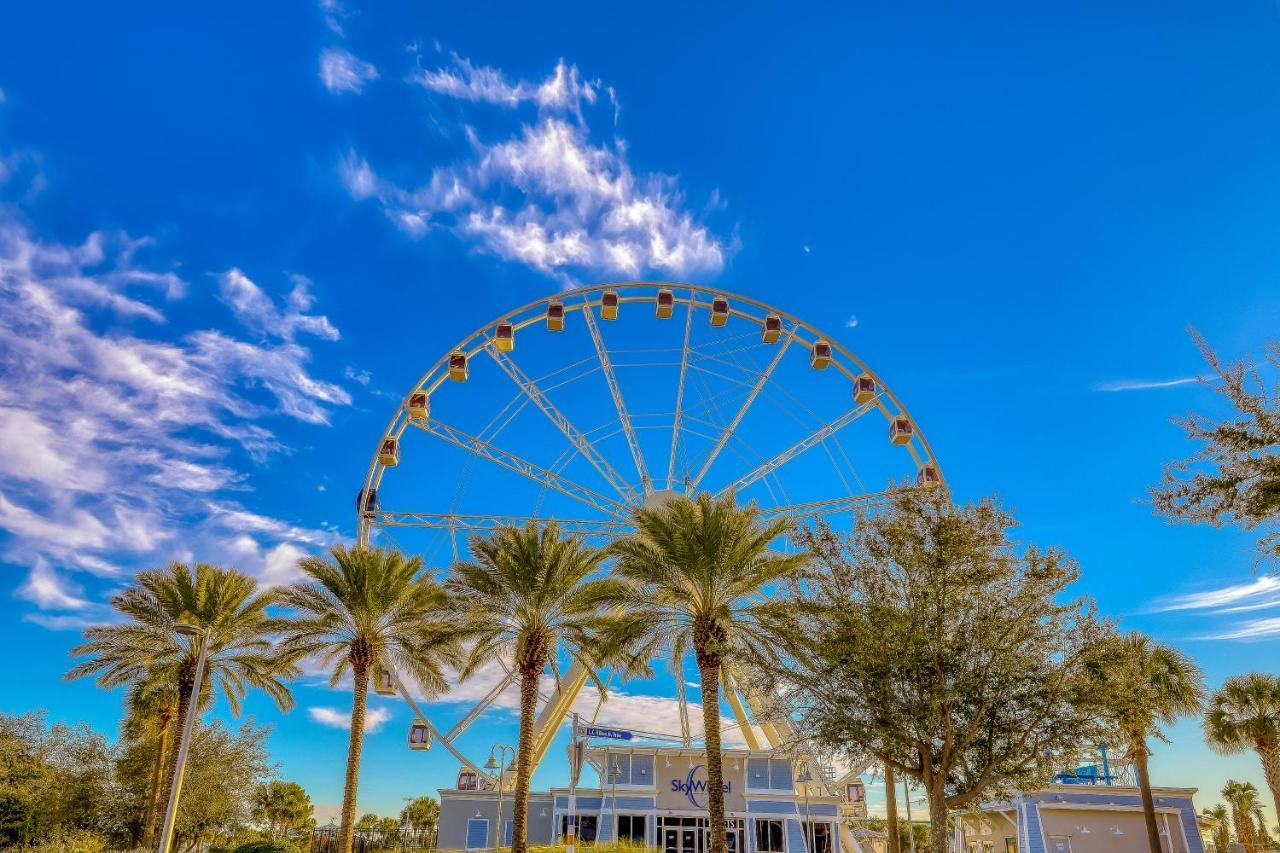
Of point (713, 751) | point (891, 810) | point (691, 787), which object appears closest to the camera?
point (713, 751)

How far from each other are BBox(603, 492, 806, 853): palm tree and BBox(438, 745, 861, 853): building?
14825 millimetres

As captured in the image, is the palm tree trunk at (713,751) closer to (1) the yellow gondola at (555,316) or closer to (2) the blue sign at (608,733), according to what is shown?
(2) the blue sign at (608,733)

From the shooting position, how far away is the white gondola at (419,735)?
30.4 metres

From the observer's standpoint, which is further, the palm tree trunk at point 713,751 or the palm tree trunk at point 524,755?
the palm tree trunk at point 524,755

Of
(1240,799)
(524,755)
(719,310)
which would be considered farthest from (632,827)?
(1240,799)

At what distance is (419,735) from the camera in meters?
30.5

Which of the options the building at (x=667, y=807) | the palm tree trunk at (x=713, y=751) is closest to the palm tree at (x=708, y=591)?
the palm tree trunk at (x=713, y=751)

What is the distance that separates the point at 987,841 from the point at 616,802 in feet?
66.8

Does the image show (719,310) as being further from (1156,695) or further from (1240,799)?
(1240,799)

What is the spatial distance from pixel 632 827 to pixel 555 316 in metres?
21.0

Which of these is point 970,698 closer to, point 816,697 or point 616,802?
point 816,697

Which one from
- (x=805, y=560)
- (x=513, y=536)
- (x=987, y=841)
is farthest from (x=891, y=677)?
(x=987, y=841)

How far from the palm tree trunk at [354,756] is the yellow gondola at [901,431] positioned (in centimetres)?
2062

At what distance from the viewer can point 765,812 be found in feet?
115
